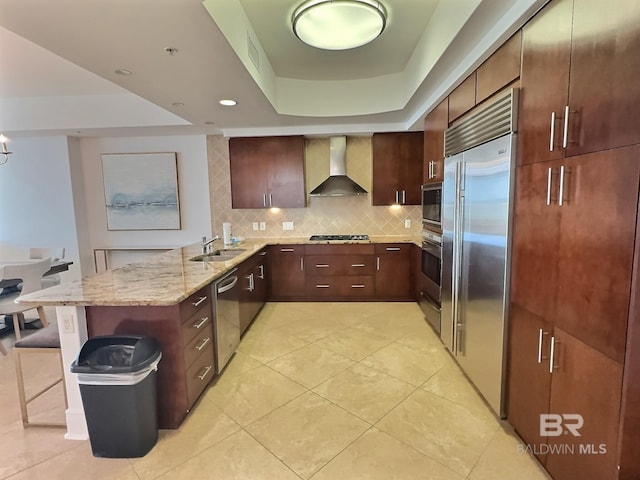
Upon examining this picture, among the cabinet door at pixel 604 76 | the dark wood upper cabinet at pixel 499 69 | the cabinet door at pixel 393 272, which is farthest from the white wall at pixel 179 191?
the cabinet door at pixel 604 76

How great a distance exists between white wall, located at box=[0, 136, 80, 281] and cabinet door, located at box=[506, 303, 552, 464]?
5793 millimetres

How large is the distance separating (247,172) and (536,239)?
3.90 meters

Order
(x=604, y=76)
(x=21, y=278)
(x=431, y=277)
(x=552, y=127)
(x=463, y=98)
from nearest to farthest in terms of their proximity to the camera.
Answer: (x=604, y=76) < (x=552, y=127) < (x=463, y=98) < (x=21, y=278) < (x=431, y=277)

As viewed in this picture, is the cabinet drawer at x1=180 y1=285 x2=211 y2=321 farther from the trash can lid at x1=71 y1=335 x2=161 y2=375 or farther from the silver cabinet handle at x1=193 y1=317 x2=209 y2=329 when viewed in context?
the trash can lid at x1=71 y1=335 x2=161 y2=375

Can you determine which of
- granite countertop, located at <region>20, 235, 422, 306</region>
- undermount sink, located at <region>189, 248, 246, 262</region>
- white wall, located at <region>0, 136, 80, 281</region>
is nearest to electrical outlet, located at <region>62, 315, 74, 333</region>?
granite countertop, located at <region>20, 235, 422, 306</region>

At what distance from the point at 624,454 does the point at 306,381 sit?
76.3 inches

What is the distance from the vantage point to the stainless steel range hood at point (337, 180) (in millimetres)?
4688

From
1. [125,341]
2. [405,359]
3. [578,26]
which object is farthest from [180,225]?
[578,26]

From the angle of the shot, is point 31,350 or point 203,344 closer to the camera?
point 31,350

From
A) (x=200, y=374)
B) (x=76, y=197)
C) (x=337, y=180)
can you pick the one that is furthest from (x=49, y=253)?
(x=337, y=180)

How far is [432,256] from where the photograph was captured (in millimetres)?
3545

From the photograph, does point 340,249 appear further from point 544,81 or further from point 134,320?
point 544,81

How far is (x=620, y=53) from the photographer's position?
1.22 m

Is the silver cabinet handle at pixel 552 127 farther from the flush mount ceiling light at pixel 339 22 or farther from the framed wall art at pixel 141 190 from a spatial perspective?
the framed wall art at pixel 141 190
